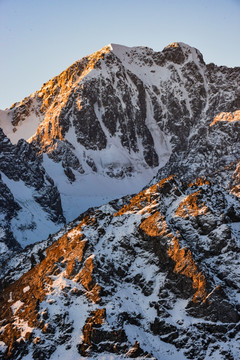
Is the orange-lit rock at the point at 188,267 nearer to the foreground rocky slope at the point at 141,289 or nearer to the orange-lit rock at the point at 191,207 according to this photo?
the foreground rocky slope at the point at 141,289

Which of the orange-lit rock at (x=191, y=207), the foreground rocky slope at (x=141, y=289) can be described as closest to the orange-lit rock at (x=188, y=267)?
the foreground rocky slope at (x=141, y=289)

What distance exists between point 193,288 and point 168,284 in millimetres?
5781

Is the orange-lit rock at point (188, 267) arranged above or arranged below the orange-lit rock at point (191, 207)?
below

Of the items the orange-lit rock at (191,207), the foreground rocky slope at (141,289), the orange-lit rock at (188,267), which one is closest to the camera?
the foreground rocky slope at (141,289)

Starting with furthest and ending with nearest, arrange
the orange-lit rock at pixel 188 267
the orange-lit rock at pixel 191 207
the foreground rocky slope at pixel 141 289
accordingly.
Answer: the orange-lit rock at pixel 191 207, the orange-lit rock at pixel 188 267, the foreground rocky slope at pixel 141 289

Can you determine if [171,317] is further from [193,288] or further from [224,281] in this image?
[224,281]

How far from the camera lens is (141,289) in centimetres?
10362

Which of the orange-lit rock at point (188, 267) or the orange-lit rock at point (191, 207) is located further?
the orange-lit rock at point (191, 207)

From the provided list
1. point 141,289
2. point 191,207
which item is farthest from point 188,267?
point 191,207

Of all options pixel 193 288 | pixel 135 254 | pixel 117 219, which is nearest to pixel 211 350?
pixel 193 288

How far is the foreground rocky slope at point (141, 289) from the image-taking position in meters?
92.4

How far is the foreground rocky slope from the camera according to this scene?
92.4 metres

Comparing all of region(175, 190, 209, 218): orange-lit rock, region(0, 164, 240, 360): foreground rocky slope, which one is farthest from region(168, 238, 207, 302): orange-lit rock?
region(175, 190, 209, 218): orange-lit rock

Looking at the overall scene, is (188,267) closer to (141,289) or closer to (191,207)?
(141,289)
